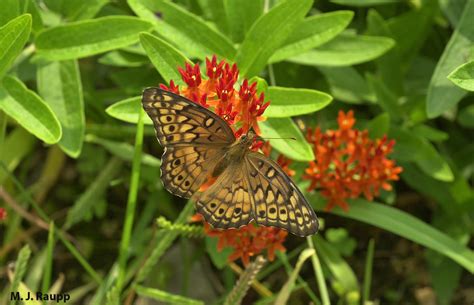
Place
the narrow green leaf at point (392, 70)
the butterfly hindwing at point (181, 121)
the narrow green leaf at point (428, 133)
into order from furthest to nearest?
the narrow green leaf at point (392, 70) → the narrow green leaf at point (428, 133) → the butterfly hindwing at point (181, 121)

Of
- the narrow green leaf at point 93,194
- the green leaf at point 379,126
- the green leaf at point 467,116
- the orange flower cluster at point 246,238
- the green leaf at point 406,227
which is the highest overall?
the green leaf at point 379,126

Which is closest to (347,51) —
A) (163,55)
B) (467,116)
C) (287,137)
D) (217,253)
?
(287,137)

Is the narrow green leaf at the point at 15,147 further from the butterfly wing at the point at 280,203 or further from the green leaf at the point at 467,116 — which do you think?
the green leaf at the point at 467,116

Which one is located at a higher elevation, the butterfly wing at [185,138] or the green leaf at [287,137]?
the butterfly wing at [185,138]

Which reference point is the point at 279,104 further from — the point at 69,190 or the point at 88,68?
the point at 69,190

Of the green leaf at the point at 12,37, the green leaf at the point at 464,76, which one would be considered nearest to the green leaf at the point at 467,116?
the green leaf at the point at 464,76

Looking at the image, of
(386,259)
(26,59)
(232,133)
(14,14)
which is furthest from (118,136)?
(386,259)
